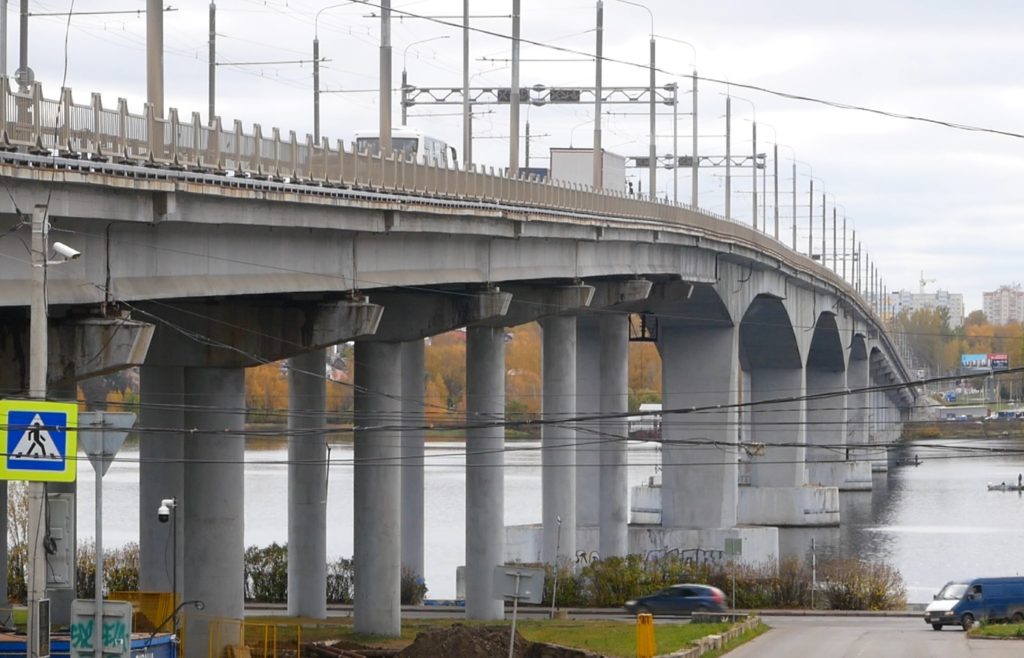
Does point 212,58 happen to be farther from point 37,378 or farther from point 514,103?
point 37,378

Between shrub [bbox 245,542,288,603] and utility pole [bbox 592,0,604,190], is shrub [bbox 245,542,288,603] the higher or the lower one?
the lower one

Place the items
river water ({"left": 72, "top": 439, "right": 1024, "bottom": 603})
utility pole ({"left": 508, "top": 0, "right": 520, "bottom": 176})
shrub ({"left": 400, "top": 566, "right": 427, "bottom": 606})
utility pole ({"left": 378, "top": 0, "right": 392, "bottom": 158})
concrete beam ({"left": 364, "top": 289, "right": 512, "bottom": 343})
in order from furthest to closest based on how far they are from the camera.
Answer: river water ({"left": 72, "top": 439, "right": 1024, "bottom": 603}), shrub ({"left": 400, "top": 566, "right": 427, "bottom": 606}), utility pole ({"left": 508, "top": 0, "right": 520, "bottom": 176}), concrete beam ({"left": 364, "top": 289, "right": 512, "bottom": 343}), utility pole ({"left": 378, "top": 0, "right": 392, "bottom": 158})

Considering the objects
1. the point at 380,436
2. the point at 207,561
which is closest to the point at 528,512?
the point at 380,436

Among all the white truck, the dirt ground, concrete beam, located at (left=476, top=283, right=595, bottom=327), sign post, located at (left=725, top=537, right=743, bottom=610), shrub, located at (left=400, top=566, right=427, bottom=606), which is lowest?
shrub, located at (left=400, top=566, right=427, bottom=606)

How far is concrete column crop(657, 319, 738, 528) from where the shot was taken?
8594 centimetres

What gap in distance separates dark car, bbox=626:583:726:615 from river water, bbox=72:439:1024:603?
29.3 feet

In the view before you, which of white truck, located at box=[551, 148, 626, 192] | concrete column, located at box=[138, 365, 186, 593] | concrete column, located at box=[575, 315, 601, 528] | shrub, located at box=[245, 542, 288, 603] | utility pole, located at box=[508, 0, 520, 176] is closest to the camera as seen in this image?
concrete column, located at box=[138, 365, 186, 593]

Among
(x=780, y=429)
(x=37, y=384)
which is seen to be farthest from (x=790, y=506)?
(x=37, y=384)

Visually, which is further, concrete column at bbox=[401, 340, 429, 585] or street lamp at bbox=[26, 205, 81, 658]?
concrete column at bbox=[401, 340, 429, 585]

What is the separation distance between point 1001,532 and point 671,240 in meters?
40.5

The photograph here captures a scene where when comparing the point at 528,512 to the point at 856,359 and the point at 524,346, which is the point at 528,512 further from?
the point at 524,346

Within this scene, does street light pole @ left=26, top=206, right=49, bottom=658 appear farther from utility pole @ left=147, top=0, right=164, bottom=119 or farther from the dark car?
the dark car

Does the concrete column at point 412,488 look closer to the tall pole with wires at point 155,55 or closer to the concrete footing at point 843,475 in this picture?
the tall pole with wires at point 155,55

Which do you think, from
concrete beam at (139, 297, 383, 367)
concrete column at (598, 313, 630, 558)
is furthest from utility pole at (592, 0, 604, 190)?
concrete beam at (139, 297, 383, 367)
